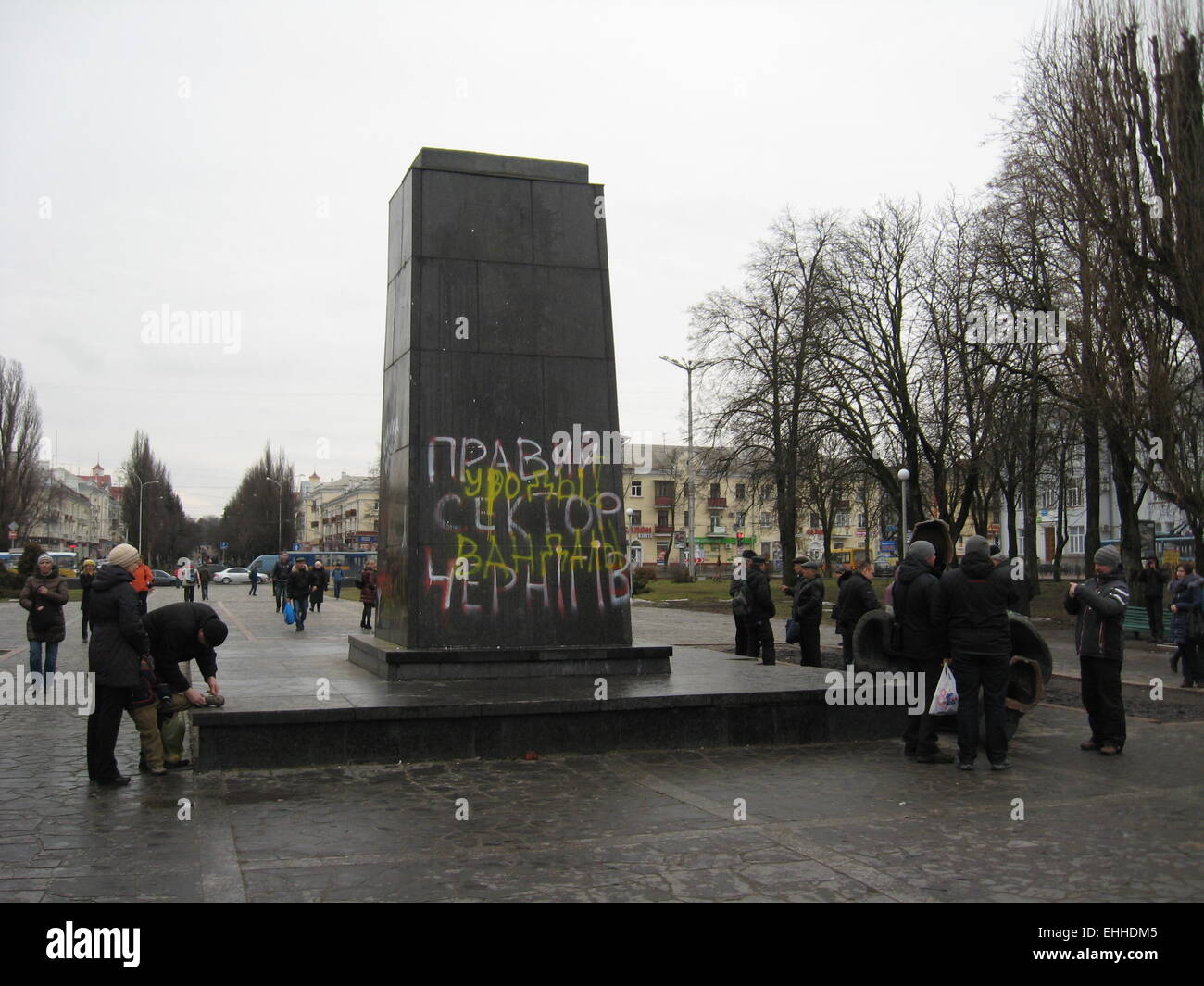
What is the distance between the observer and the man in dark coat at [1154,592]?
22375 millimetres

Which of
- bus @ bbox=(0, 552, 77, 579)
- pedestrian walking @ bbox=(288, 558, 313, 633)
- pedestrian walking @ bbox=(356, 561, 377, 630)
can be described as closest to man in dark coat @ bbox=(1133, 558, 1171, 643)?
pedestrian walking @ bbox=(356, 561, 377, 630)

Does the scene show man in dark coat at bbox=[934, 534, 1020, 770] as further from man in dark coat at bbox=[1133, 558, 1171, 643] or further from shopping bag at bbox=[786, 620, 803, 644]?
man in dark coat at bbox=[1133, 558, 1171, 643]

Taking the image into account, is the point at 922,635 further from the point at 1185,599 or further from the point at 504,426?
the point at 1185,599

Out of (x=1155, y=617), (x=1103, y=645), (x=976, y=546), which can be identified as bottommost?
(x=1155, y=617)

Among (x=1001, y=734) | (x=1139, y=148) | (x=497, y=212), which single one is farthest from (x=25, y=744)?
(x=1139, y=148)

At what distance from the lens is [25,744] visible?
9805mm

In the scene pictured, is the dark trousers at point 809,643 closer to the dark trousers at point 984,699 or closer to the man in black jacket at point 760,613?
the man in black jacket at point 760,613

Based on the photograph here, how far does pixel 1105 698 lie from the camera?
9578 mm

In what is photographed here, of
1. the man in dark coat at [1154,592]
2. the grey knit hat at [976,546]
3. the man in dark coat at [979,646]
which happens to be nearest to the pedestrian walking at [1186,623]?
the man in dark coat at [1154,592]

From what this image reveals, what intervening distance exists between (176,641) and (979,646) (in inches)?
241

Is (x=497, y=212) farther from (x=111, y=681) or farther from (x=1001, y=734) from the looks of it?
(x=1001, y=734)

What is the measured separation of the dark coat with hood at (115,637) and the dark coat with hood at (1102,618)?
24.1ft

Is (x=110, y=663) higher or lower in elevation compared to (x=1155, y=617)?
higher

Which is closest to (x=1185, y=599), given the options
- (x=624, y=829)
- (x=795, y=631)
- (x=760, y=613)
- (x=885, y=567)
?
(x=795, y=631)
